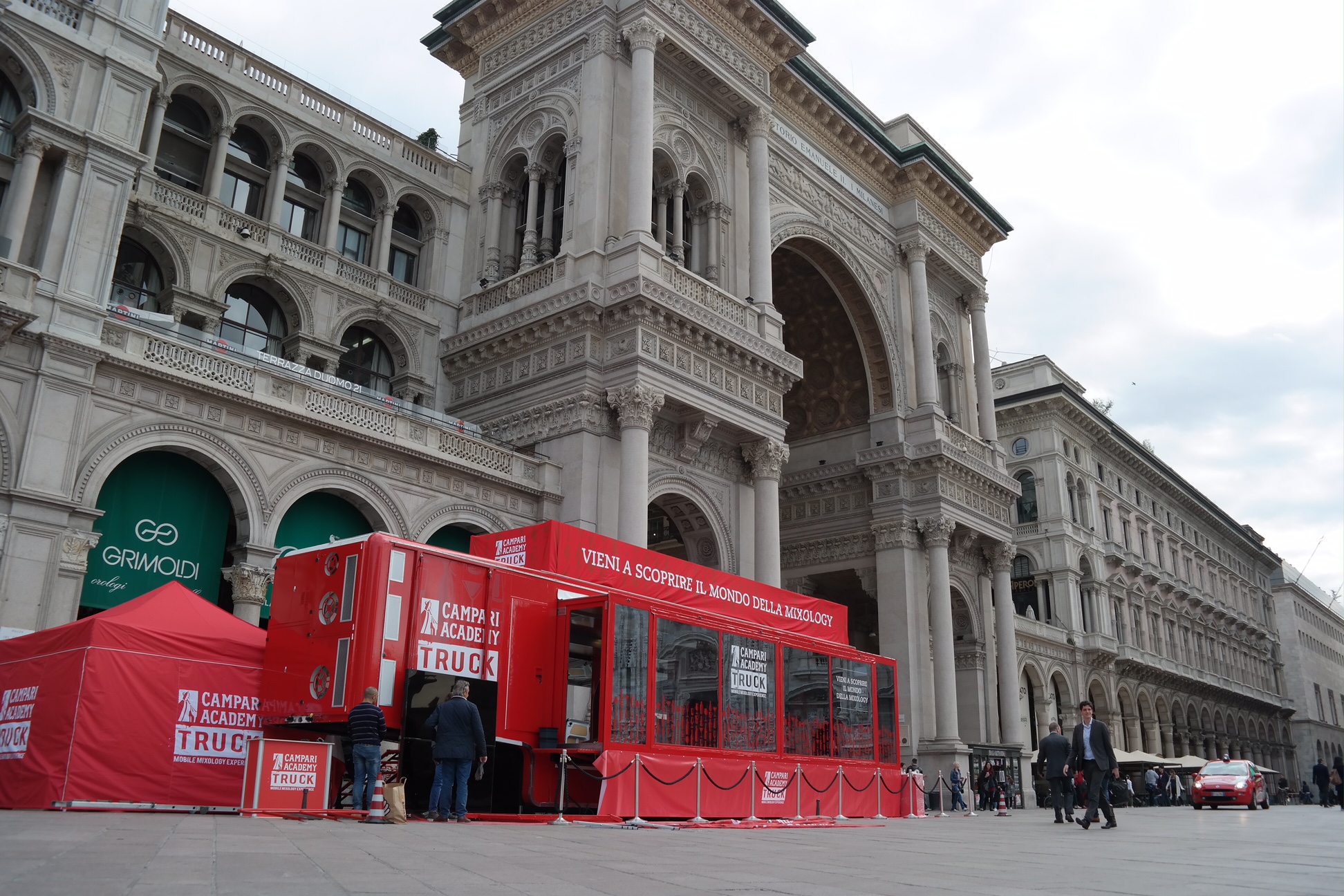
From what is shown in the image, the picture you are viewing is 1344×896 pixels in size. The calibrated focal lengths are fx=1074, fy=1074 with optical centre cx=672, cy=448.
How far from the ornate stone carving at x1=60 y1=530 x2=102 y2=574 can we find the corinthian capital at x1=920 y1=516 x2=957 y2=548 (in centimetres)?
2654

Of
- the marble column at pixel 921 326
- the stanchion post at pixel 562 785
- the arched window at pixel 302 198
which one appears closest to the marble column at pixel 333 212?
the arched window at pixel 302 198

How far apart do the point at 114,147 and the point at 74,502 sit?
267 inches

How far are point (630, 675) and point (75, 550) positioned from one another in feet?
33.1

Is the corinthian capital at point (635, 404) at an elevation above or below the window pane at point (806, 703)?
above

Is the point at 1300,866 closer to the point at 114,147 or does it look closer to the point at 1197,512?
the point at 114,147

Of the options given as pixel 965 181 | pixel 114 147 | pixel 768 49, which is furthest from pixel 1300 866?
pixel 965 181

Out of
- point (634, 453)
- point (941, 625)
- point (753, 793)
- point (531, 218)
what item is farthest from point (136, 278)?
point (941, 625)

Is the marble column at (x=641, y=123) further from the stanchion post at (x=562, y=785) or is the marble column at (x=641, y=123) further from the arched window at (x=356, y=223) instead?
the stanchion post at (x=562, y=785)

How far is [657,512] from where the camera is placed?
105 ft

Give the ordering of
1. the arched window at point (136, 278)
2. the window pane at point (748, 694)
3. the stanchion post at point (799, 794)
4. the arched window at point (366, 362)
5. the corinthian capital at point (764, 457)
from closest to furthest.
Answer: the window pane at point (748, 694), the stanchion post at point (799, 794), the arched window at point (136, 278), the arched window at point (366, 362), the corinthian capital at point (764, 457)

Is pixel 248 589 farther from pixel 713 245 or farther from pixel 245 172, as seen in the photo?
pixel 713 245

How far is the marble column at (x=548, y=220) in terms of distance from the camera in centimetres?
2945

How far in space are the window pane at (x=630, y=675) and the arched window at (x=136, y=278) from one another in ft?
51.5

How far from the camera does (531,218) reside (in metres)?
29.8
